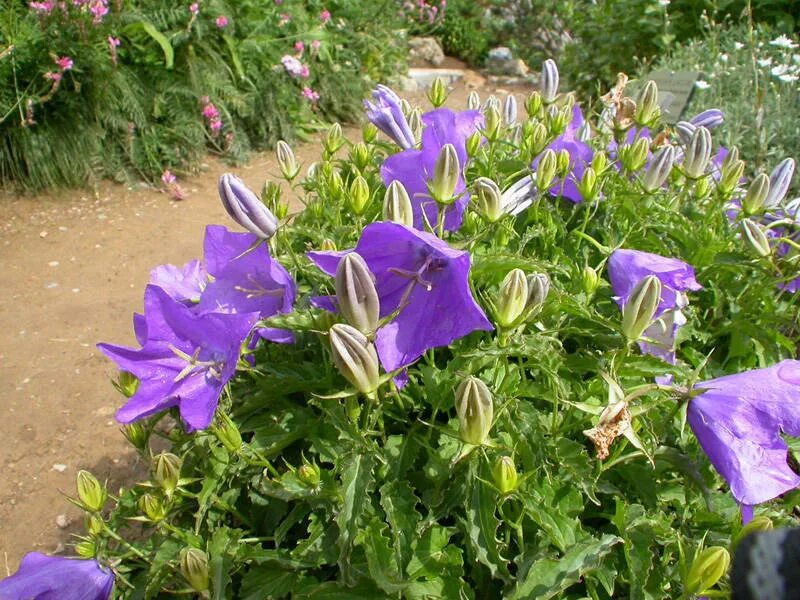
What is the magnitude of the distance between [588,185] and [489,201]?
41 cm

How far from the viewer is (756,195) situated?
6.15ft

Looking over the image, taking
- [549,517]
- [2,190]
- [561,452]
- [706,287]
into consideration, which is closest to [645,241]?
[706,287]

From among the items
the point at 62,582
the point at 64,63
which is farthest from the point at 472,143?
the point at 64,63

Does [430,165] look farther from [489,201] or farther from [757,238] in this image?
[757,238]

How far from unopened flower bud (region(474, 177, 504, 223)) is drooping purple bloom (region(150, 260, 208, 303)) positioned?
75 centimetres

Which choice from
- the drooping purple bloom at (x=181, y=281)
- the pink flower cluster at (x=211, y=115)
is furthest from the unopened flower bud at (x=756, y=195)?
the pink flower cluster at (x=211, y=115)

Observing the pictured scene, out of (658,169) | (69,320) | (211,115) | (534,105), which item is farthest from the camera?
(211,115)

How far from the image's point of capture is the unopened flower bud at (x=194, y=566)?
1286mm

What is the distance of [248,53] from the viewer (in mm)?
6691

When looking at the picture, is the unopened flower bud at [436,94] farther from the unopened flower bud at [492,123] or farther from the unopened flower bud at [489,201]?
the unopened flower bud at [489,201]

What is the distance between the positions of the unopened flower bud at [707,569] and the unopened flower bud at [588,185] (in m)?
0.95

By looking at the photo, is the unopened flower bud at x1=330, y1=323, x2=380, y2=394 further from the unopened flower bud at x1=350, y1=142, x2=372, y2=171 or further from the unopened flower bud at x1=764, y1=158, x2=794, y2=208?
the unopened flower bud at x1=764, y1=158, x2=794, y2=208

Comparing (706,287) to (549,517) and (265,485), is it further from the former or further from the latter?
(265,485)

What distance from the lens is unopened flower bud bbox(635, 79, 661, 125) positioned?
2.01 metres
